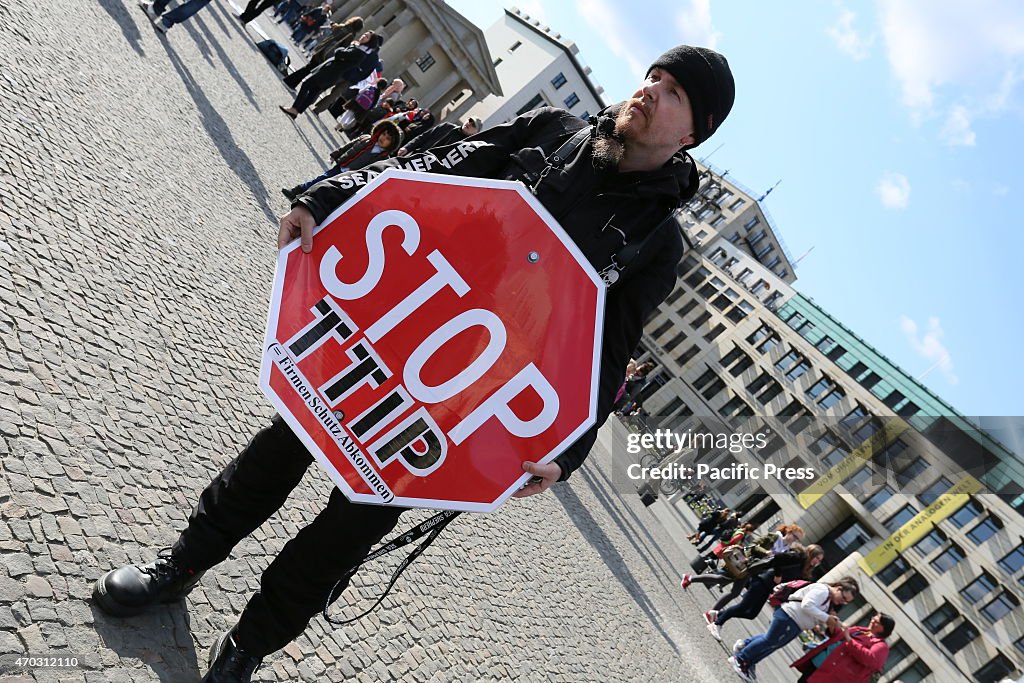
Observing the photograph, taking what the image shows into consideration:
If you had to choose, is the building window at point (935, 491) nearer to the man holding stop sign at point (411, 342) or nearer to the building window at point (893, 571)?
the building window at point (893, 571)

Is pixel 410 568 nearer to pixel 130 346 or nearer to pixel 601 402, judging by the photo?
pixel 130 346

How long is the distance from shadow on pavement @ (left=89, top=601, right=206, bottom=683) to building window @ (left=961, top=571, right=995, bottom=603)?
52.9 metres

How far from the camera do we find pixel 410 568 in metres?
4.96

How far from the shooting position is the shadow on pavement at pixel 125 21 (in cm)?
986

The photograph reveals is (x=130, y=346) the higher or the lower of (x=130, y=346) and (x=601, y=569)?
the higher

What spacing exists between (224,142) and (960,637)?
164 ft

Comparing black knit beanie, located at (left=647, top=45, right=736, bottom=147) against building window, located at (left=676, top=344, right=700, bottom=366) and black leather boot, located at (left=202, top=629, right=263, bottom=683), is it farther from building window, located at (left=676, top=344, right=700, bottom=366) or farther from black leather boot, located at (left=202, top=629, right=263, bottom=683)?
building window, located at (left=676, top=344, right=700, bottom=366)

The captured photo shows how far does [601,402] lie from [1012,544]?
53447 mm

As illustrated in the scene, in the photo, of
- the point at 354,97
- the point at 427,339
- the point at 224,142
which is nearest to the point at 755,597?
the point at 224,142

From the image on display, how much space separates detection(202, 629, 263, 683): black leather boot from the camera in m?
2.49

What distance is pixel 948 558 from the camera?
1873 inches

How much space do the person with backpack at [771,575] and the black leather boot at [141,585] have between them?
357 inches

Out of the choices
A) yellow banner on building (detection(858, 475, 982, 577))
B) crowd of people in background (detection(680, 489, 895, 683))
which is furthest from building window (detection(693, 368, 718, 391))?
crowd of people in background (detection(680, 489, 895, 683))

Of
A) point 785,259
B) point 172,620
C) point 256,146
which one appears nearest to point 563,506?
point 256,146
